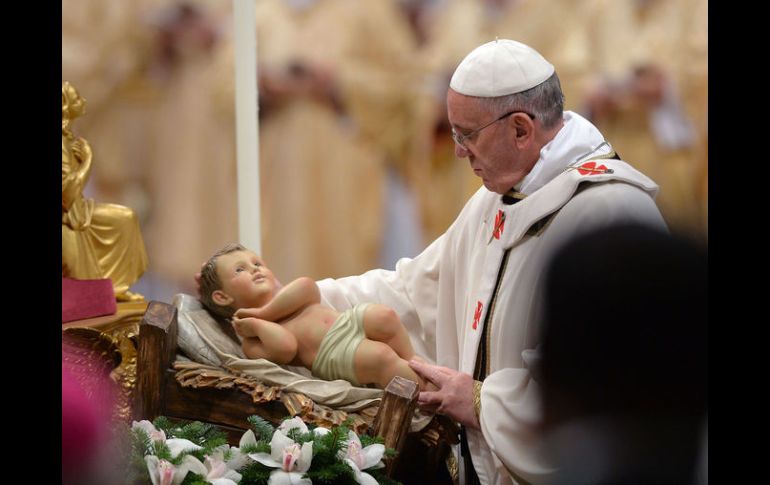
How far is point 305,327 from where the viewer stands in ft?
10.1

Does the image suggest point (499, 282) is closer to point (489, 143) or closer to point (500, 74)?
point (489, 143)

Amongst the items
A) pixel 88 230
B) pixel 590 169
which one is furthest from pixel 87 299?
pixel 590 169

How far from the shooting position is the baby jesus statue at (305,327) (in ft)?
9.80

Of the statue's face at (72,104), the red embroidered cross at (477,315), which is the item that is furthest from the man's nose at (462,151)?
the statue's face at (72,104)

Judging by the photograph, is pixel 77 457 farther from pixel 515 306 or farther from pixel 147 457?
pixel 515 306

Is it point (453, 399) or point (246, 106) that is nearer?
point (453, 399)

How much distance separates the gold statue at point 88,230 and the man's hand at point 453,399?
6.55 feet

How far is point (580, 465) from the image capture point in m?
1.26

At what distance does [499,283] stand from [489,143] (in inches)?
16.1

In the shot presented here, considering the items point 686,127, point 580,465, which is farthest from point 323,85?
point 580,465

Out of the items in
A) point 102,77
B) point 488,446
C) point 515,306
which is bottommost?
point 488,446

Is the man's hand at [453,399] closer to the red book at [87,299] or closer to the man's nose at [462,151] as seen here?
the man's nose at [462,151]

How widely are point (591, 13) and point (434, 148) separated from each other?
121 cm

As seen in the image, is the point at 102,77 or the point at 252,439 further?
the point at 102,77
